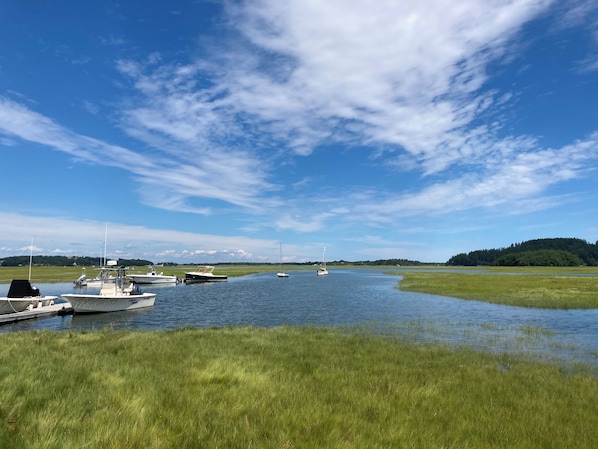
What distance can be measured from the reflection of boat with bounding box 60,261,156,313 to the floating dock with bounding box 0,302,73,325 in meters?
1.23

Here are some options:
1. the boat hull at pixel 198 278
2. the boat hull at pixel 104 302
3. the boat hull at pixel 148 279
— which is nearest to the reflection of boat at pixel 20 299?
the boat hull at pixel 104 302

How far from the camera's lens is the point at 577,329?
26.2m

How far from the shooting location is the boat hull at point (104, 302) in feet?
120

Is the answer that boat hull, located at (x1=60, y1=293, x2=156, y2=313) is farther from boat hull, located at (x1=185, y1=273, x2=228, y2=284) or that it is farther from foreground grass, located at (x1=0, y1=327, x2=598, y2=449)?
boat hull, located at (x1=185, y1=273, x2=228, y2=284)

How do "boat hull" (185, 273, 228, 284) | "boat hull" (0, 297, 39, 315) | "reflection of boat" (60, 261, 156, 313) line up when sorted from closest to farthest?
1. "boat hull" (0, 297, 39, 315)
2. "reflection of boat" (60, 261, 156, 313)
3. "boat hull" (185, 273, 228, 284)

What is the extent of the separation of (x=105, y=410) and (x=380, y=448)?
5.27m

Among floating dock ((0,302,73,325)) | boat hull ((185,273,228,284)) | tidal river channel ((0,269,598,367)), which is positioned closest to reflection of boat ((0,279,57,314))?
floating dock ((0,302,73,325))

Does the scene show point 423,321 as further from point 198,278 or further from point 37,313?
point 198,278

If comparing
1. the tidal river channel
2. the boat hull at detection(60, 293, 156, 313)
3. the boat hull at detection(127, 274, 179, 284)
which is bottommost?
the tidal river channel

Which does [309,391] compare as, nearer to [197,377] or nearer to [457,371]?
[197,377]

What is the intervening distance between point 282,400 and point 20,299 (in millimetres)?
32643

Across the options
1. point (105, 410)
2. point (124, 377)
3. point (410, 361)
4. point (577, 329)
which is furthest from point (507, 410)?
point (577, 329)

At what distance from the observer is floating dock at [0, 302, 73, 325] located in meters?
31.5

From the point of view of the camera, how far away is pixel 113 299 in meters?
38.5
